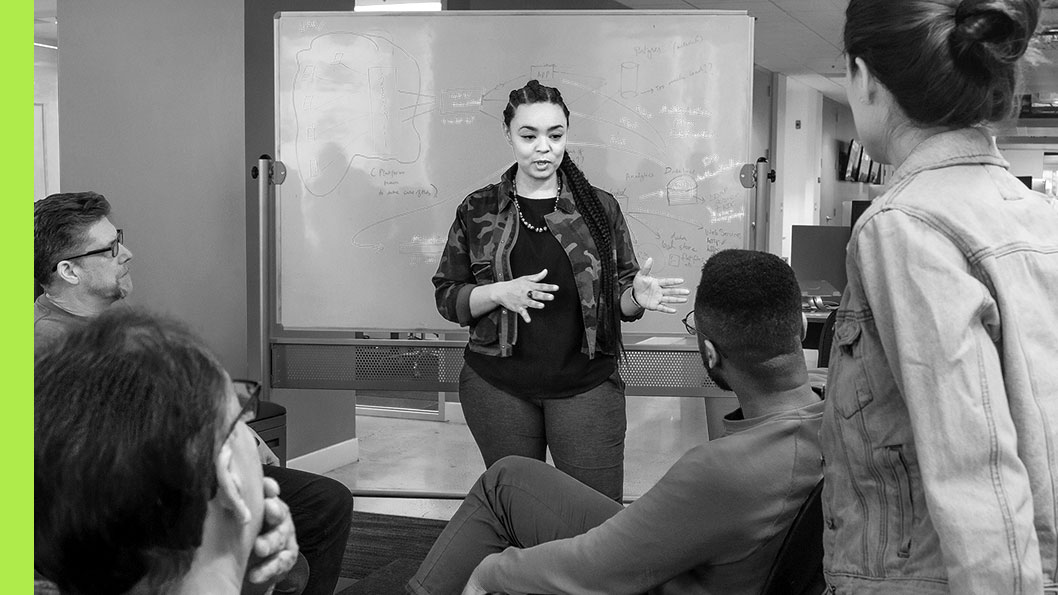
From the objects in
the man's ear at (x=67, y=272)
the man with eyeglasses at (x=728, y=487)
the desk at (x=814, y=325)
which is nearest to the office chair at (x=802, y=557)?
the man with eyeglasses at (x=728, y=487)

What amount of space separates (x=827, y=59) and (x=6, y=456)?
935cm

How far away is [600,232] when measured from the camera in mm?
2281

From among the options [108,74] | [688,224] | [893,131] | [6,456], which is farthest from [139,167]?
[6,456]

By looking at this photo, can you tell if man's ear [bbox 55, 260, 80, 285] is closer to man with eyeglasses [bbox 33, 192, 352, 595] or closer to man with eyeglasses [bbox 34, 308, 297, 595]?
man with eyeglasses [bbox 33, 192, 352, 595]

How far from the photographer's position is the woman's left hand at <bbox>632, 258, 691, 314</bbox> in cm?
210

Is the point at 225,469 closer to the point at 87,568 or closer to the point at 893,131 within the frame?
the point at 87,568

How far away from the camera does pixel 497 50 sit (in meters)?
3.57

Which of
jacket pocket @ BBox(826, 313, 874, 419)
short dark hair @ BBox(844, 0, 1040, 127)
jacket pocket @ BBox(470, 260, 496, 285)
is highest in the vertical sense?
short dark hair @ BBox(844, 0, 1040, 127)

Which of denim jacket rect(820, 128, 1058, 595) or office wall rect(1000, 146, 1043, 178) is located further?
office wall rect(1000, 146, 1043, 178)

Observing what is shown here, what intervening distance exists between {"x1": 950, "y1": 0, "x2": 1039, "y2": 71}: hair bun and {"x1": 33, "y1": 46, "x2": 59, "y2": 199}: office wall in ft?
9.41

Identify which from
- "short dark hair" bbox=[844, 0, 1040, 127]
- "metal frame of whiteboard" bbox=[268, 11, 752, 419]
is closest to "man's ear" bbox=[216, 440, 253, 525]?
"short dark hair" bbox=[844, 0, 1040, 127]

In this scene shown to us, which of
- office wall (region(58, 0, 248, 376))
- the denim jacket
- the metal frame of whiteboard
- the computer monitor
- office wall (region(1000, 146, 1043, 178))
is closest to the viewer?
the denim jacket

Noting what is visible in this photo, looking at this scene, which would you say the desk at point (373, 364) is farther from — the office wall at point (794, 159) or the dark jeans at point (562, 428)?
the office wall at point (794, 159)

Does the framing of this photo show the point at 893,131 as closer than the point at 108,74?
Yes
